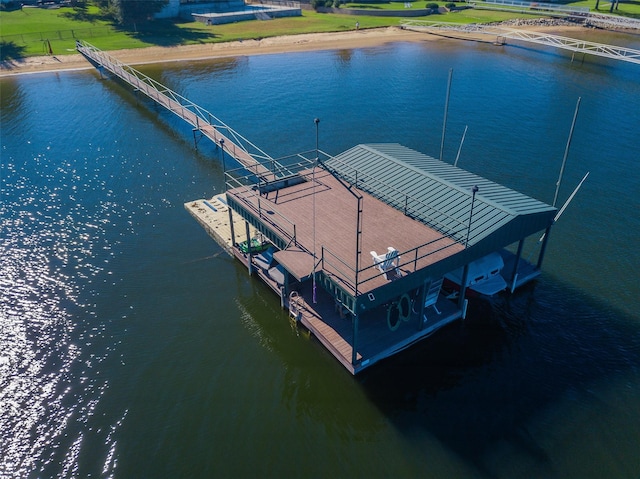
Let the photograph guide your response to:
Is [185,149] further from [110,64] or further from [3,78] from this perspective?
[3,78]

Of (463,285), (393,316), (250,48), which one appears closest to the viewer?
(393,316)

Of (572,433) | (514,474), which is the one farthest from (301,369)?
(572,433)

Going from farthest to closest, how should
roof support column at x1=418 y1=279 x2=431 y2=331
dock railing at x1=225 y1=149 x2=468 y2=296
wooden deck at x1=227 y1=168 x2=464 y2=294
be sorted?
roof support column at x1=418 y1=279 x2=431 y2=331
wooden deck at x1=227 y1=168 x2=464 y2=294
dock railing at x1=225 y1=149 x2=468 y2=296

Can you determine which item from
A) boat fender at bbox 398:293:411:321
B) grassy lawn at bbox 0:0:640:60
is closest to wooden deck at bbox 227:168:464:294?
boat fender at bbox 398:293:411:321

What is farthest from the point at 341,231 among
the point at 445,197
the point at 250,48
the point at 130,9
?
the point at 130,9

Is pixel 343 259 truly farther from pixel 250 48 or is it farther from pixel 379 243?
pixel 250 48

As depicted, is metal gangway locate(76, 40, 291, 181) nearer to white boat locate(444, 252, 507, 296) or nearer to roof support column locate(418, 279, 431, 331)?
white boat locate(444, 252, 507, 296)

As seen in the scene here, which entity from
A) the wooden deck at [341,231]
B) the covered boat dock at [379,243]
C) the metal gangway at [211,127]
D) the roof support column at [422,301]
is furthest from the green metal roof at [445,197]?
the metal gangway at [211,127]
